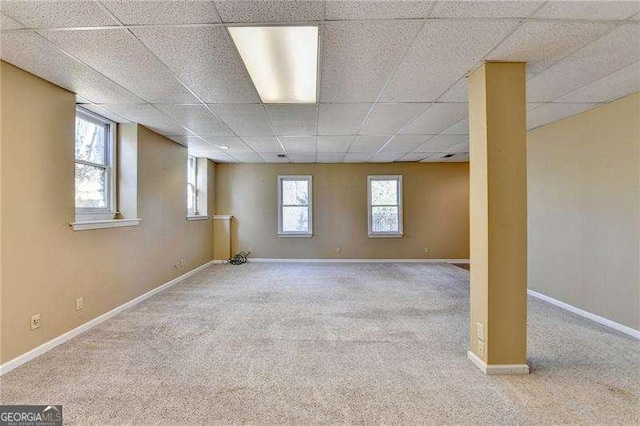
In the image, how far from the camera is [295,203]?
715 centimetres

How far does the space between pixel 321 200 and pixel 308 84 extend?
14.8 ft

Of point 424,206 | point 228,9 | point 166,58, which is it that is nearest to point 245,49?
point 228,9

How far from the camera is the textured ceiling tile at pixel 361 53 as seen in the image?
185cm

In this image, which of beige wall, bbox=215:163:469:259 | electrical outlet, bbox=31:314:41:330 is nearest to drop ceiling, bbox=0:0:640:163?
electrical outlet, bbox=31:314:41:330

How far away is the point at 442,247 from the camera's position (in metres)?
7.06

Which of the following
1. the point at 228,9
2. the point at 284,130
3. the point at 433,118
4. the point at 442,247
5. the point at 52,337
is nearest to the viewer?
the point at 228,9

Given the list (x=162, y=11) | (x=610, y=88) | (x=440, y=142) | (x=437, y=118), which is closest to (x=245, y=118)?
(x=162, y=11)

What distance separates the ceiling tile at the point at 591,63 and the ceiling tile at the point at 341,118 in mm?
1608

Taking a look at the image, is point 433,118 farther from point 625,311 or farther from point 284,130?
point 625,311

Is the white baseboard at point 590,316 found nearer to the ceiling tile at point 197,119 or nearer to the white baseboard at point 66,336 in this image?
the ceiling tile at point 197,119

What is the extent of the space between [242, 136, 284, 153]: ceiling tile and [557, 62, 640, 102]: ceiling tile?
12.1ft

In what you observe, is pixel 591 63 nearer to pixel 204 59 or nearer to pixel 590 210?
pixel 590 210

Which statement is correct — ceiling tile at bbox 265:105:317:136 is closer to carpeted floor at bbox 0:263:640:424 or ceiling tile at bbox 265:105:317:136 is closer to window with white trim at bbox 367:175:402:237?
carpeted floor at bbox 0:263:640:424

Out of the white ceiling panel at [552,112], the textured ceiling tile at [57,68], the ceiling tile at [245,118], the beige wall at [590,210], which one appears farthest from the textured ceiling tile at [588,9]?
the textured ceiling tile at [57,68]
